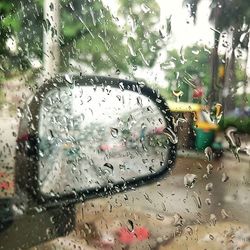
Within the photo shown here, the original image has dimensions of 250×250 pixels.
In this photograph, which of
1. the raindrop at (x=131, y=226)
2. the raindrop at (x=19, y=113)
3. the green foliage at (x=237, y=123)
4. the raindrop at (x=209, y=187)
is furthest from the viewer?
the raindrop at (x=19, y=113)

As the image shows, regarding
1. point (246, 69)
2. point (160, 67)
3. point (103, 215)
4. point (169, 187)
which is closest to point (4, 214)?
point (103, 215)

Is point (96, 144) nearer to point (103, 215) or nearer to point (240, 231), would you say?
point (103, 215)

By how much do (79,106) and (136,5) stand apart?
321 millimetres

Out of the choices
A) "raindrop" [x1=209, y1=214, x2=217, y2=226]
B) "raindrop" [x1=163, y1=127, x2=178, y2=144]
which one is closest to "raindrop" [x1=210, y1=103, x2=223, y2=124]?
"raindrop" [x1=163, y1=127, x2=178, y2=144]

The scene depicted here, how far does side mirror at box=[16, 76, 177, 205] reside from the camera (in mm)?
1160

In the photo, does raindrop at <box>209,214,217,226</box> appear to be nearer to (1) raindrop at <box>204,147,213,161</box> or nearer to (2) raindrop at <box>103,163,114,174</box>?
(1) raindrop at <box>204,147,213,161</box>

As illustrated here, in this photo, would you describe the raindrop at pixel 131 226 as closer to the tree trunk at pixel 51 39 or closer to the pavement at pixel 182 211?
the pavement at pixel 182 211

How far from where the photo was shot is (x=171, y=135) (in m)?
1.12

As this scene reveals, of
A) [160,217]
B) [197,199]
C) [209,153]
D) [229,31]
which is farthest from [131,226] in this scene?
[229,31]

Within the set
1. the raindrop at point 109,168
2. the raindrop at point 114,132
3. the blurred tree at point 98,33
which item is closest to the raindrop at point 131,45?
the blurred tree at point 98,33

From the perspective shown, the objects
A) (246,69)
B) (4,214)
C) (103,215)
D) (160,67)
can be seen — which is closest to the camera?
(246,69)

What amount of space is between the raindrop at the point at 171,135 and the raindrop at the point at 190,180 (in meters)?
0.09

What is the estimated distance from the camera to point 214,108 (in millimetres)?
1032

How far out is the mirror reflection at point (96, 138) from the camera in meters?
1.17
